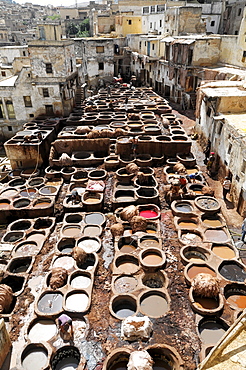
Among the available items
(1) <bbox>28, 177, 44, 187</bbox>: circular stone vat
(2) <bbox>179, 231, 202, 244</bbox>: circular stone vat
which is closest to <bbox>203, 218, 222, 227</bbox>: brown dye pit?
(2) <bbox>179, 231, 202, 244</bbox>: circular stone vat

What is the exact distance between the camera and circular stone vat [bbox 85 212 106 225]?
683 inches

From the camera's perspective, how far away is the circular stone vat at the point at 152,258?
13366 mm

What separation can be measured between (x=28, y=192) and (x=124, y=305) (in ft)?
37.8

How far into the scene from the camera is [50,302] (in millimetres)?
12328

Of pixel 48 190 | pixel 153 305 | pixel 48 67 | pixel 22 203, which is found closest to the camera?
pixel 153 305

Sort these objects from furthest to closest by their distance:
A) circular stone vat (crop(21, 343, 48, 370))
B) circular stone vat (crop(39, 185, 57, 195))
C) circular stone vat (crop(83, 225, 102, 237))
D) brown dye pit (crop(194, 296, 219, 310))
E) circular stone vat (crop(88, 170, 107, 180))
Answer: circular stone vat (crop(88, 170, 107, 180)) < circular stone vat (crop(39, 185, 57, 195)) < circular stone vat (crop(83, 225, 102, 237)) < brown dye pit (crop(194, 296, 219, 310)) < circular stone vat (crop(21, 343, 48, 370))

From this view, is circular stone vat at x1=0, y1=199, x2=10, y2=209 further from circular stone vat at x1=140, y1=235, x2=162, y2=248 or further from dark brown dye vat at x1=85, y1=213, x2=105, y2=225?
circular stone vat at x1=140, y1=235, x2=162, y2=248

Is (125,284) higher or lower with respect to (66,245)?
higher

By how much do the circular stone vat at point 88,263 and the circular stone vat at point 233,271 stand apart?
19.9 feet

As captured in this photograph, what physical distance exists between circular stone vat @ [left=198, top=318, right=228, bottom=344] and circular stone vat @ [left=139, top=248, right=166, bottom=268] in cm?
309

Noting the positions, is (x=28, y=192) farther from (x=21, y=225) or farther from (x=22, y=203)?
(x=21, y=225)

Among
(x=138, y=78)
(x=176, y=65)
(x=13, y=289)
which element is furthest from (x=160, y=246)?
(x=138, y=78)

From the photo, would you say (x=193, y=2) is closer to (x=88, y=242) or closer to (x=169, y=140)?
(x=169, y=140)

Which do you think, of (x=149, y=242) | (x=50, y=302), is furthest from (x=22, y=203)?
(x=149, y=242)
